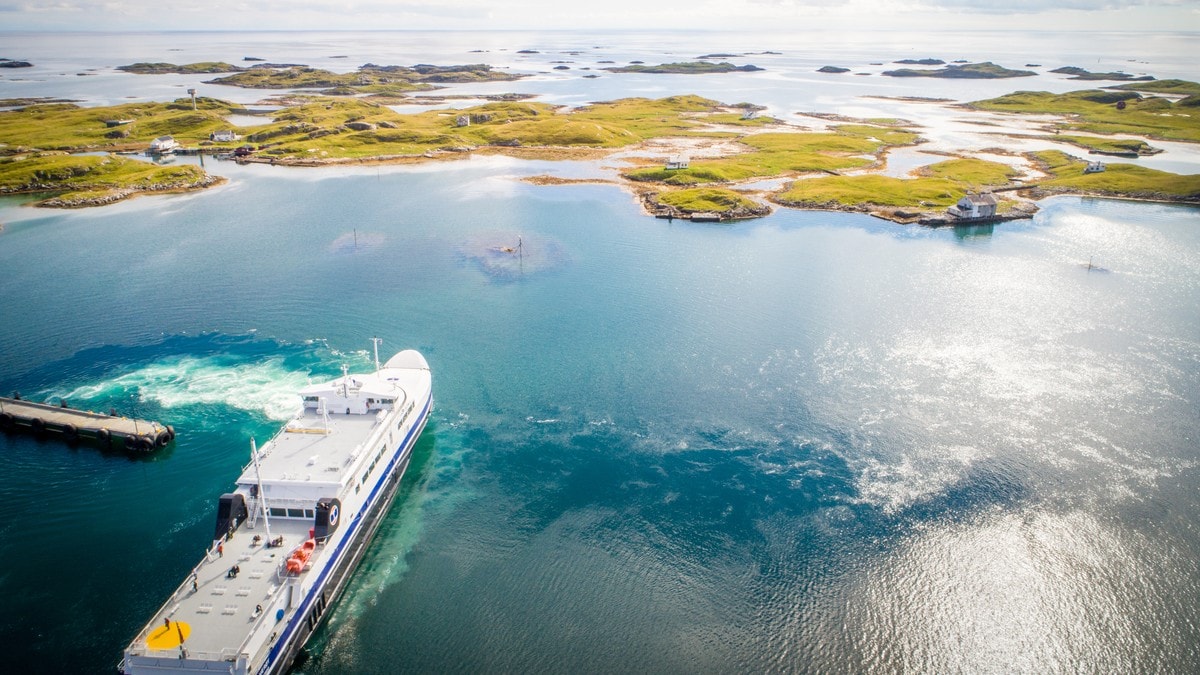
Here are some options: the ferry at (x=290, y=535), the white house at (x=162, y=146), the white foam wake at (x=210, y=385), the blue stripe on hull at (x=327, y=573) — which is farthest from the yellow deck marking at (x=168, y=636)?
the white house at (x=162, y=146)

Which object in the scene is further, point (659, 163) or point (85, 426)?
point (659, 163)

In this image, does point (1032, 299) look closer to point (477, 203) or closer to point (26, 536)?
point (477, 203)

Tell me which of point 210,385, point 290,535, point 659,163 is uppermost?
point 659,163

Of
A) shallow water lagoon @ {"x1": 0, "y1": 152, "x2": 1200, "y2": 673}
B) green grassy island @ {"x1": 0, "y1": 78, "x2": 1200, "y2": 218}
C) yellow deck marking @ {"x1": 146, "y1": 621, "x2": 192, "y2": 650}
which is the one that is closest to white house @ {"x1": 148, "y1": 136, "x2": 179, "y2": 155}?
green grassy island @ {"x1": 0, "y1": 78, "x2": 1200, "y2": 218}

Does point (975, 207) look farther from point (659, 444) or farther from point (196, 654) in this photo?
point (196, 654)

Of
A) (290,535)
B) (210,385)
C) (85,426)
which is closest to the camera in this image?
(290,535)

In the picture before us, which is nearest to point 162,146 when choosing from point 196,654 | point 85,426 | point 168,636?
point 85,426

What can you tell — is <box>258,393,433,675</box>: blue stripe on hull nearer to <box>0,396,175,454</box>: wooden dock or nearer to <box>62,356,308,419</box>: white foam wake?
<box>62,356,308,419</box>: white foam wake
